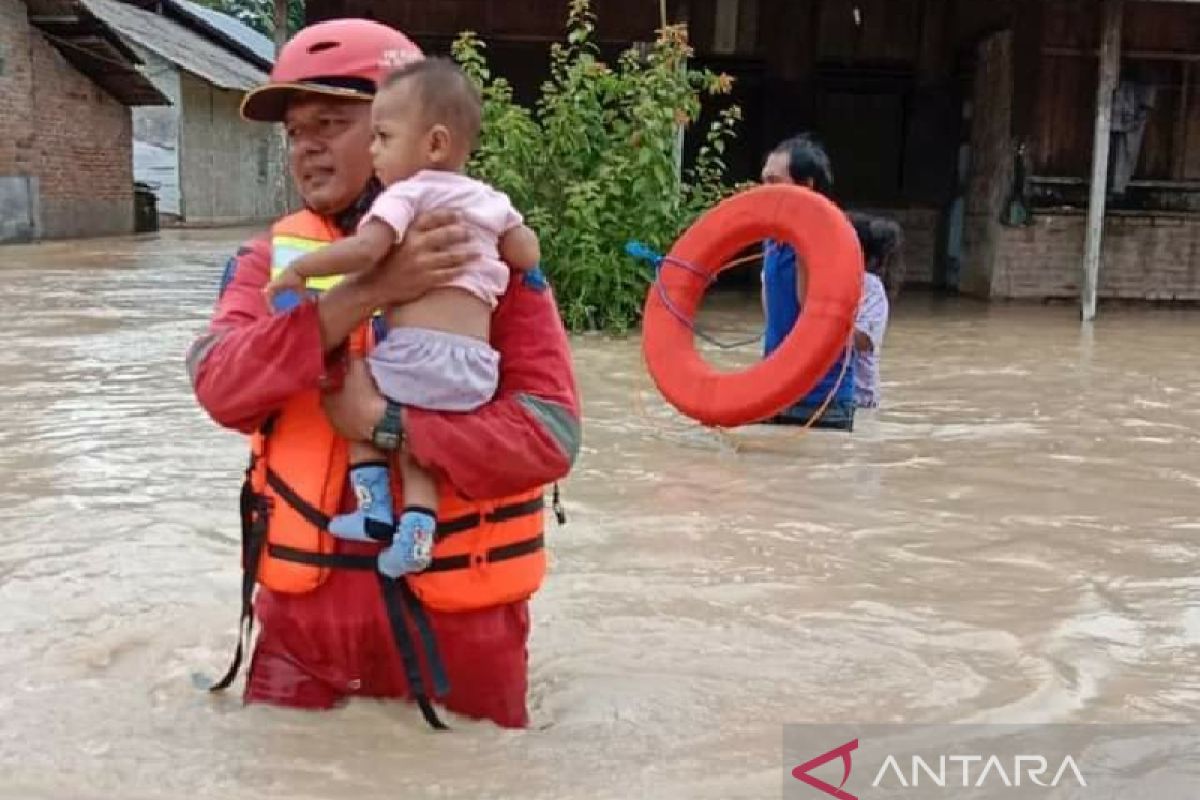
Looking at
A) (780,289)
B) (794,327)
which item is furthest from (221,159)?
(794,327)

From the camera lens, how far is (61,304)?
34.1ft

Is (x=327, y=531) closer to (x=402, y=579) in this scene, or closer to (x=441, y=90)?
(x=402, y=579)

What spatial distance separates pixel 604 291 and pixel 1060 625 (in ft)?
20.2

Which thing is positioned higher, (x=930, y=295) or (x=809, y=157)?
(x=809, y=157)

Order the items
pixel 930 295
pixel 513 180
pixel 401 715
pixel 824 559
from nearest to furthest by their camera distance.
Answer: pixel 401 715
pixel 824 559
pixel 513 180
pixel 930 295

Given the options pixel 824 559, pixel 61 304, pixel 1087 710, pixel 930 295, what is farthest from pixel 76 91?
pixel 1087 710

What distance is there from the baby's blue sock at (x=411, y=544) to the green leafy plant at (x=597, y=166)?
272 inches

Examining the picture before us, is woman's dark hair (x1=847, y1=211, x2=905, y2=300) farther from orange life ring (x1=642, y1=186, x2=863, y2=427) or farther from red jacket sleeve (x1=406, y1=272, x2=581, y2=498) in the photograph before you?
red jacket sleeve (x1=406, y1=272, x2=581, y2=498)

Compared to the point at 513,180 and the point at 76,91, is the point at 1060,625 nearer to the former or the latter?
the point at 513,180

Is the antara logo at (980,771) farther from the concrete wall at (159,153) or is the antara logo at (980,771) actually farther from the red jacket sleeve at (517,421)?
the concrete wall at (159,153)

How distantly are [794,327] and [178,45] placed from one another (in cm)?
2079

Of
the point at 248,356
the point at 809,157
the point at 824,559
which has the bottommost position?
the point at 824,559

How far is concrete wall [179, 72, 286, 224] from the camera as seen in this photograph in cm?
2414

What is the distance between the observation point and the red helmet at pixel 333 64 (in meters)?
2.10
